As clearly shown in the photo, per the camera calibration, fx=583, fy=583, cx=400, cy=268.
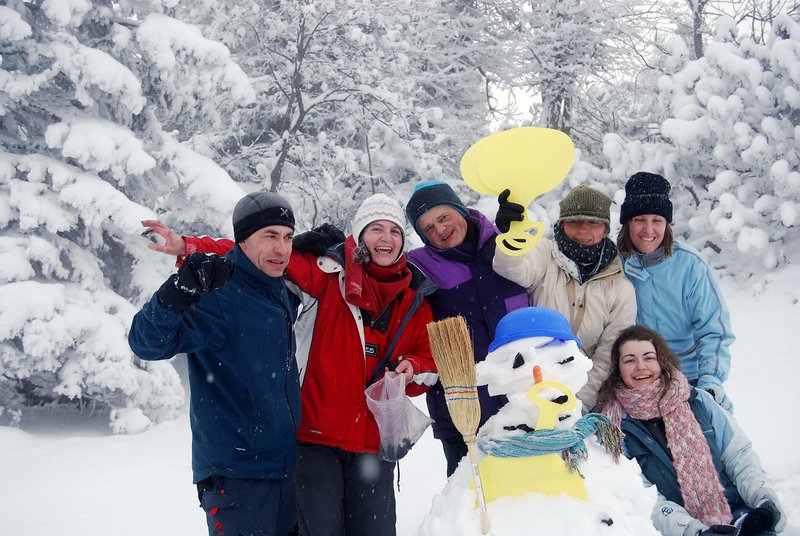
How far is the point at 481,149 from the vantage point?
9.52 ft

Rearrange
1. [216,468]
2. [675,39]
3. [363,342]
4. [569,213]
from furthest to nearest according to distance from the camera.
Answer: [675,39], [569,213], [363,342], [216,468]

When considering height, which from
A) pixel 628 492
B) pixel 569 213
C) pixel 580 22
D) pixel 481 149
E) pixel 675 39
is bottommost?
pixel 628 492

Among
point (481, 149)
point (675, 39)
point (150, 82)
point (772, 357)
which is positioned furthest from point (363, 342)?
point (675, 39)

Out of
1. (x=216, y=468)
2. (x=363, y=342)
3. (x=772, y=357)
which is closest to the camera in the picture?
(x=216, y=468)

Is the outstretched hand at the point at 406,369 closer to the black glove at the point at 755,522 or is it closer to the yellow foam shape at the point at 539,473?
the yellow foam shape at the point at 539,473

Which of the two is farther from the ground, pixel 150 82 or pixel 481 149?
pixel 150 82

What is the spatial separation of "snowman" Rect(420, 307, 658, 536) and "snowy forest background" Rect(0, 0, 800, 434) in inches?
227

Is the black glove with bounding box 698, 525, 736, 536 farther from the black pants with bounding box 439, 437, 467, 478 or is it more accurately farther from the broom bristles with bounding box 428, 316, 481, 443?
the broom bristles with bounding box 428, 316, 481, 443

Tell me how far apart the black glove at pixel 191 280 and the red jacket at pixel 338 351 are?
0.55 m

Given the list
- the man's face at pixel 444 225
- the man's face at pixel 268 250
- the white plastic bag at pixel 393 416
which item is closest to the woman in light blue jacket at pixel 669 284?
the man's face at pixel 444 225

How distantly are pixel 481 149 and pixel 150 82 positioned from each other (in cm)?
648

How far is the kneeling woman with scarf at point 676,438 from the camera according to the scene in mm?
2917

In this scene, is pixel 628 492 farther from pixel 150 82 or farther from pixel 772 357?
pixel 150 82

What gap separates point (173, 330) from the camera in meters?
2.23
